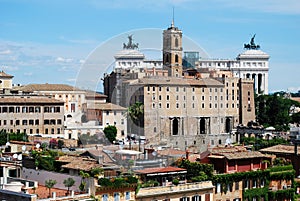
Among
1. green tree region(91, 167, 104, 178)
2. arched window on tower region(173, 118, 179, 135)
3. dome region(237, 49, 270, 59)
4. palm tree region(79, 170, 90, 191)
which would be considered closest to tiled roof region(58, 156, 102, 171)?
green tree region(91, 167, 104, 178)

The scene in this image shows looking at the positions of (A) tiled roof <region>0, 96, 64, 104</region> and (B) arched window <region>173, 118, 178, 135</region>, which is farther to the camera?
(B) arched window <region>173, 118, 178, 135</region>

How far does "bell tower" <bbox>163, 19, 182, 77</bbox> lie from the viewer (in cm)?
8088

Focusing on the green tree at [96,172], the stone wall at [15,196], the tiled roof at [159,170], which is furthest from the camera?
the tiled roof at [159,170]

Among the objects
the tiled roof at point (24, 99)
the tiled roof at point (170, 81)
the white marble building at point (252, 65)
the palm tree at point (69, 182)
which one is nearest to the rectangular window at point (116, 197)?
the palm tree at point (69, 182)

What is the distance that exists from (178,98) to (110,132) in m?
13.5

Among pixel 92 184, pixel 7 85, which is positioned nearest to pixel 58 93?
pixel 7 85

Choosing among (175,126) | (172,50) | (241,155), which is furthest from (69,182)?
(172,50)

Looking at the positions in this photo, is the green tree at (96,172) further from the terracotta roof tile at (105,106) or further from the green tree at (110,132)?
the terracotta roof tile at (105,106)

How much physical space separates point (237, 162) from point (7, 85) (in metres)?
54.7

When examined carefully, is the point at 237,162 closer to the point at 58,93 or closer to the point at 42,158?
the point at 42,158

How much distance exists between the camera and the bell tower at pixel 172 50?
8088 cm

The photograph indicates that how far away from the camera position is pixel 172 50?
80.8 metres

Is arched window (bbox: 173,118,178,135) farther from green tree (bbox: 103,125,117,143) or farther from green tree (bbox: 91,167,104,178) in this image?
green tree (bbox: 91,167,104,178)

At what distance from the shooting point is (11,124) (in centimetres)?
6600
